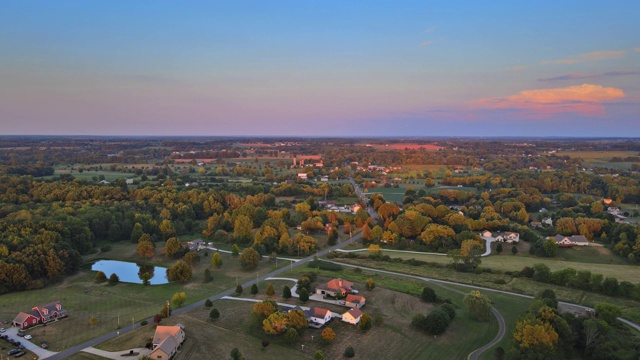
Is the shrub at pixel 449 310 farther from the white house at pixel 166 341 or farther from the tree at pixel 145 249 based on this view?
the tree at pixel 145 249

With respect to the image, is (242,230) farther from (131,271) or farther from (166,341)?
(166,341)

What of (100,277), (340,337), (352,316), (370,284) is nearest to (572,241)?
(370,284)

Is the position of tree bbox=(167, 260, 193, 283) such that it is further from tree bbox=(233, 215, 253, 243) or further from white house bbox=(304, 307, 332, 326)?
white house bbox=(304, 307, 332, 326)

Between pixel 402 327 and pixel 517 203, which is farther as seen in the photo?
pixel 517 203

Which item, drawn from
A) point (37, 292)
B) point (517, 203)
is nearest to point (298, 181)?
point (517, 203)

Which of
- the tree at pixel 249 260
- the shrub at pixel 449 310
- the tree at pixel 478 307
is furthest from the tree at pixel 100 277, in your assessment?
the tree at pixel 478 307

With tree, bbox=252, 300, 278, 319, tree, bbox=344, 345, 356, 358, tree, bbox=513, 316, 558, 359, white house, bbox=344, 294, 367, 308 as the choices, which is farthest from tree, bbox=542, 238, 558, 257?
tree, bbox=252, 300, 278, 319

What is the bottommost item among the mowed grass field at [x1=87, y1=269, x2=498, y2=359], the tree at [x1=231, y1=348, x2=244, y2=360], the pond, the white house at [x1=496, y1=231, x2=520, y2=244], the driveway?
the pond

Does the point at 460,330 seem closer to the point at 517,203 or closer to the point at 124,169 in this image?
the point at 517,203
